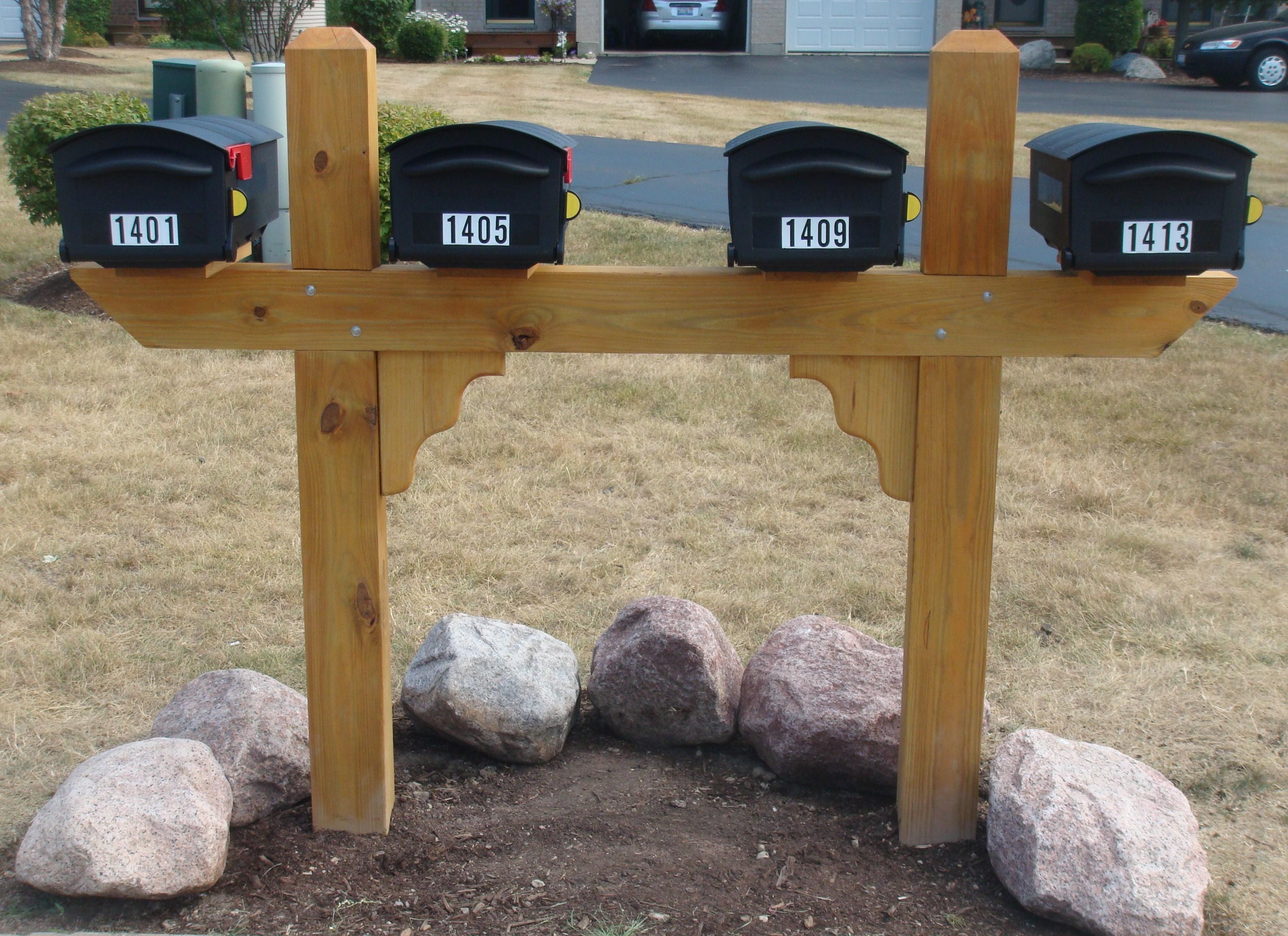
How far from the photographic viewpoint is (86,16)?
2455 centimetres

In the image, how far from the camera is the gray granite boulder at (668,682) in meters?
3.04

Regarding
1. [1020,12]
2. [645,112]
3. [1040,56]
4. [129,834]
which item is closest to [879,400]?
[129,834]

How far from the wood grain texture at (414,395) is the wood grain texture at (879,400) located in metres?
0.67

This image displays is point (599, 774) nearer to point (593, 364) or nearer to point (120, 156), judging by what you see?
point (120, 156)

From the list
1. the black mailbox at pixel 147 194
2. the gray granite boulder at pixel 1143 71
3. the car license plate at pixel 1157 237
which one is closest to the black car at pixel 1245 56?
the gray granite boulder at pixel 1143 71

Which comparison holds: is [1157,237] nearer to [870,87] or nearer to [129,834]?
[129,834]

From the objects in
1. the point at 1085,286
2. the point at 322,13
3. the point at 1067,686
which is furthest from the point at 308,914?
the point at 322,13

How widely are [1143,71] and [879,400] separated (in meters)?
22.5

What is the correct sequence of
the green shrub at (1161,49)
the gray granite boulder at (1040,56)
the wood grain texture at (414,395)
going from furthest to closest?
the green shrub at (1161,49) → the gray granite boulder at (1040,56) → the wood grain texture at (414,395)

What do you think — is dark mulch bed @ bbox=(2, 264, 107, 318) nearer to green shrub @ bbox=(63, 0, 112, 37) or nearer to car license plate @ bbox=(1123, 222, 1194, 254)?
car license plate @ bbox=(1123, 222, 1194, 254)

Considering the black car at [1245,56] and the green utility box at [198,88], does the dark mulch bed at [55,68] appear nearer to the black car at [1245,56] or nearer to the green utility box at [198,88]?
the green utility box at [198,88]

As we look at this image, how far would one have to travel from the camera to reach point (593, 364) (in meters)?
6.75

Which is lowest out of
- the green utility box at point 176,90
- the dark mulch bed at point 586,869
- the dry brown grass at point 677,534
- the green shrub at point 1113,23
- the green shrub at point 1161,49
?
the dark mulch bed at point 586,869

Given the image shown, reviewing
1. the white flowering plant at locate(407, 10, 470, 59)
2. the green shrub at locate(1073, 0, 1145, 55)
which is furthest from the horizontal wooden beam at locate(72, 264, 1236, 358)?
the green shrub at locate(1073, 0, 1145, 55)
